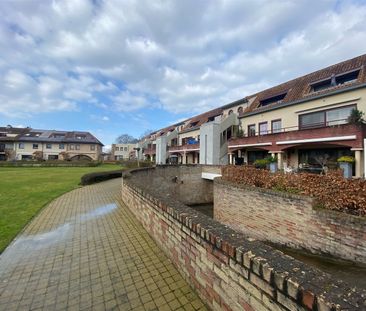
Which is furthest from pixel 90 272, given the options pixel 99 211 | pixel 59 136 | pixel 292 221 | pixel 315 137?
pixel 59 136

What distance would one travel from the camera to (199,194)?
20375 mm

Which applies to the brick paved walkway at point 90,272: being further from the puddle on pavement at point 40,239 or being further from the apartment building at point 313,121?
the apartment building at point 313,121

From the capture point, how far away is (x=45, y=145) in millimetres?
54125

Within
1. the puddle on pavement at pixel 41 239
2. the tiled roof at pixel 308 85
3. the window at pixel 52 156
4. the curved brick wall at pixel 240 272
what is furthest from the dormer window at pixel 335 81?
the window at pixel 52 156

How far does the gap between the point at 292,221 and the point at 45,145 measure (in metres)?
60.9

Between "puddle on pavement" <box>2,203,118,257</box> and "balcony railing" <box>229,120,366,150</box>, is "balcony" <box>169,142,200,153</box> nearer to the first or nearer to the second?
"balcony railing" <box>229,120,366,150</box>

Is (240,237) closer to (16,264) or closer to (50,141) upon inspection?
(16,264)

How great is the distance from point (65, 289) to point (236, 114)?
2429 cm

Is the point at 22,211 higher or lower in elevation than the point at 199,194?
Result: higher

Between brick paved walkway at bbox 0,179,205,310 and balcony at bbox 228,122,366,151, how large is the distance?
13.5 m

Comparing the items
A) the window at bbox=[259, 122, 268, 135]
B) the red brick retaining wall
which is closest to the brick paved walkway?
the red brick retaining wall

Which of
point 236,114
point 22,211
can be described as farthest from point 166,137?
point 22,211

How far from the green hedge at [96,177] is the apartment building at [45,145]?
125 feet

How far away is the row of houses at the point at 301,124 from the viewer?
13969 millimetres
